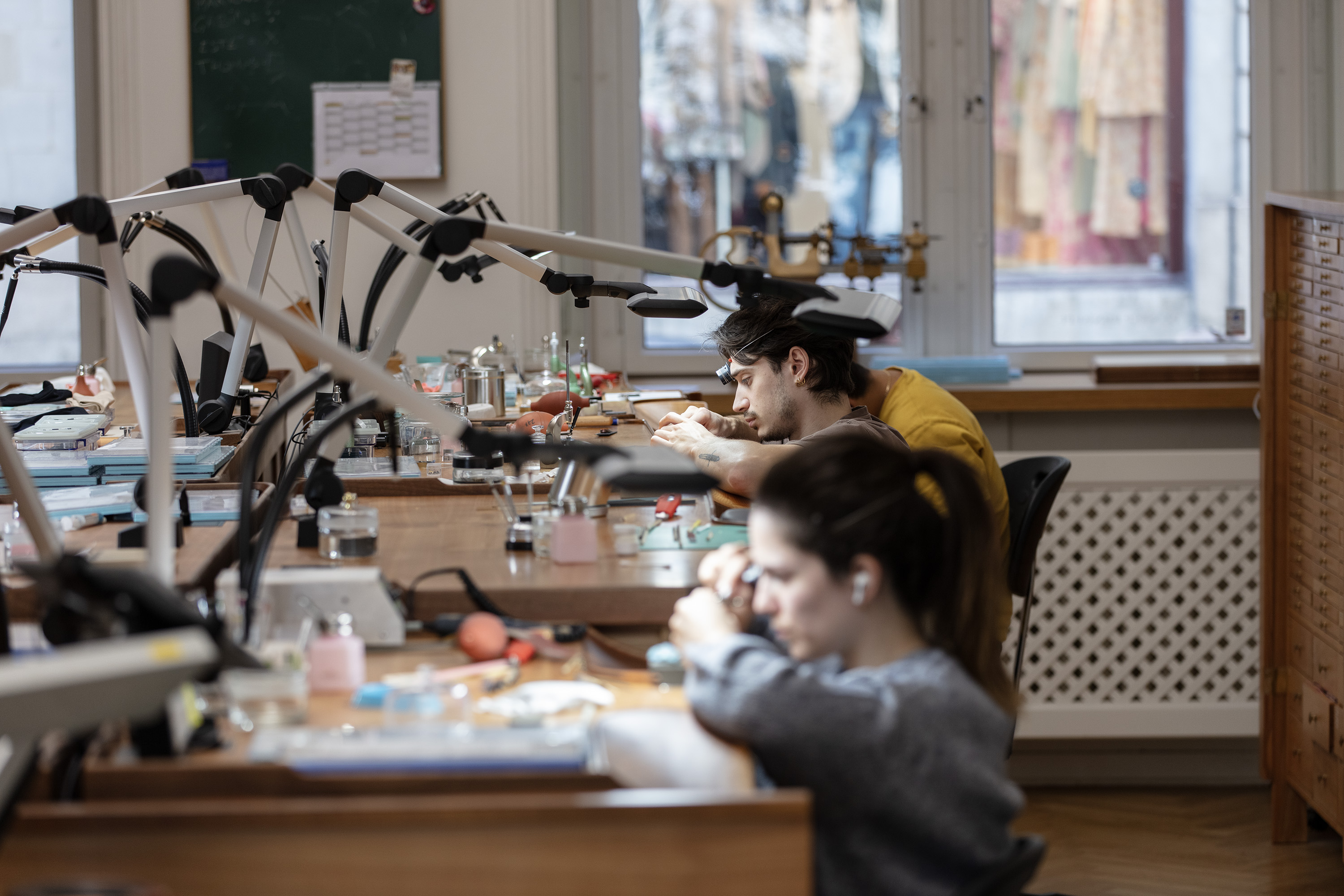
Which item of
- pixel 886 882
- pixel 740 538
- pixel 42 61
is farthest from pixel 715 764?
pixel 42 61

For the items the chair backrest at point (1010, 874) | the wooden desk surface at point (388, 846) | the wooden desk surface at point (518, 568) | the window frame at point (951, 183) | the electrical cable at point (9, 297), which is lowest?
the chair backrest at point (1010, 874)

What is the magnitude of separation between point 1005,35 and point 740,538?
240cm

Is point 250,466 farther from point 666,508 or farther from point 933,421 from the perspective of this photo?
point 933,421

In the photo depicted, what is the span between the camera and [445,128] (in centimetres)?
379

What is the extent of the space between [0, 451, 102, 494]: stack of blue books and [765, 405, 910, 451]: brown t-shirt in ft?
3.73

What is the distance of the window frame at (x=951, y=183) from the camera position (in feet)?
12.2

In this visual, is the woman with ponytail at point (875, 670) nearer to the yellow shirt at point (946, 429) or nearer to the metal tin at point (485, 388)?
the yellow shirt at point (946, 429)

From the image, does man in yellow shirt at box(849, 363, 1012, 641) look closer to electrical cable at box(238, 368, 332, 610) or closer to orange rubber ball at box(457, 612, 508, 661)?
orange rubber ball at box(457, 612, 508, 661)

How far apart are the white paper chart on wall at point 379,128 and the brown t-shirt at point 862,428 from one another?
5.64 ft

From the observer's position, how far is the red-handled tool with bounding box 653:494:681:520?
2.03 meters

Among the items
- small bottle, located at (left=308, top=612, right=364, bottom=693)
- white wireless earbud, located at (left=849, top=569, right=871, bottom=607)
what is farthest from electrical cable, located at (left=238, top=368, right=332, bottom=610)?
white wireless earbud, located at (left=849, top=569, right=871, bottom=607)

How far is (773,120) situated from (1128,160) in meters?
0.97

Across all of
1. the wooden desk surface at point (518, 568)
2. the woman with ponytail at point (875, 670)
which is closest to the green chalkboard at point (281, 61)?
the wooden desk surface at point (518, 568)

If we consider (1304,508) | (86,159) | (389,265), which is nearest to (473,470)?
(389,265)
